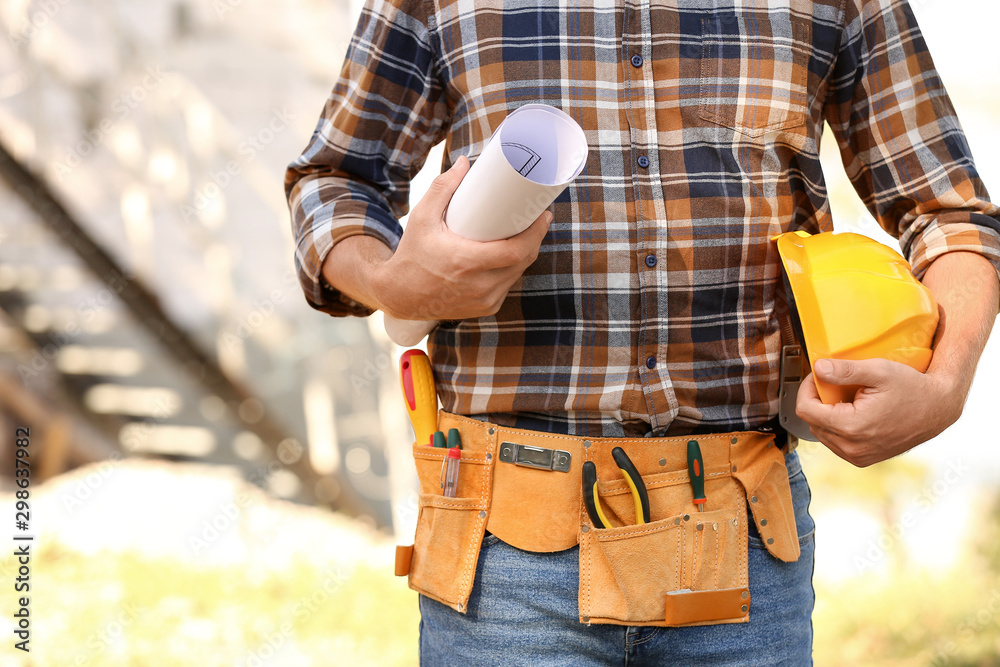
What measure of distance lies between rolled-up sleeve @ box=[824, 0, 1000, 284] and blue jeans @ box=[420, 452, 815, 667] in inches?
19.7

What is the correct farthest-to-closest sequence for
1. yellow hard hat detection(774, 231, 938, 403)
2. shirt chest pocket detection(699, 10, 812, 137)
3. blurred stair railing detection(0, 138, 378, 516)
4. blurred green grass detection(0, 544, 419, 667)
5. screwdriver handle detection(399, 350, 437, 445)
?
1. blurred stair railing detection(0, 138, 378, 516)
2. blurred green grass detection(0, 544, 419, 667)
3. screwdriver handle detection(399, 350, 437, 445)
4. shirt chest pocket detection(699, 10, 812, 137)
5. yellow hard hat detection(774, 231, 938, 403)

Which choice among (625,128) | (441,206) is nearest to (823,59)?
(625,128)

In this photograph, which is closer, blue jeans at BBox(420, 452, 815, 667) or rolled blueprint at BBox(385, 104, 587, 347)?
rolled blueprint at BBox(385, 104, 587, 347)

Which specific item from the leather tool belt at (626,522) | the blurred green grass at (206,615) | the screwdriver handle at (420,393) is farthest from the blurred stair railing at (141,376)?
the leather tool belt at (626,522)

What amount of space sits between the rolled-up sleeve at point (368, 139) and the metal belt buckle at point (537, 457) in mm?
296

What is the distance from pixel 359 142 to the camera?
1020 mm

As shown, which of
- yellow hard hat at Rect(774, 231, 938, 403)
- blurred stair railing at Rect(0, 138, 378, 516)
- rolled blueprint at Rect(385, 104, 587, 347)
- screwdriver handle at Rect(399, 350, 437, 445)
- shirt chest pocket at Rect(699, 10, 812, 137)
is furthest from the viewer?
blurred stair railing at Rect(0, 138, 378, 516)

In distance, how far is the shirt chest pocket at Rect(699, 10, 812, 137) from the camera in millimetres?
933

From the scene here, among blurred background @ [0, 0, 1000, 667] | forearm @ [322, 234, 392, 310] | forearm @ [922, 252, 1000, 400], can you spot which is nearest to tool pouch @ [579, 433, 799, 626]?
forearm @ [922, 252, 1000, 400]

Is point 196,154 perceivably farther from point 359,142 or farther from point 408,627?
point 359,142

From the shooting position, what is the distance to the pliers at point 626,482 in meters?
0.89

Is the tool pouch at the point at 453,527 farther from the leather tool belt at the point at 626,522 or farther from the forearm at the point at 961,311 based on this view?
the forearm at the point at 961,311

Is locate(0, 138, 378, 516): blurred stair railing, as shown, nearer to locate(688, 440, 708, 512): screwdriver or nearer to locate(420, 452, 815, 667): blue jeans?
locate(420, 452, 815, 667): blue jeans

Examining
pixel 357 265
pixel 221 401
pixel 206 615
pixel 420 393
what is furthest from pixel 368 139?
pixel 221 401
